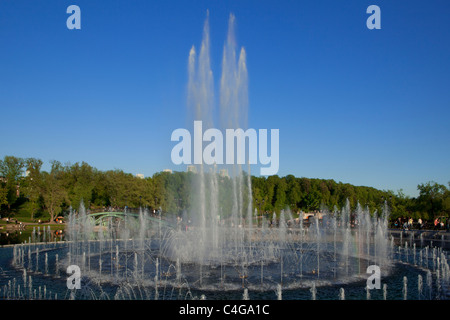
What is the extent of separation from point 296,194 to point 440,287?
5244 centimetres

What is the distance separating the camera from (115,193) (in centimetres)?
5584

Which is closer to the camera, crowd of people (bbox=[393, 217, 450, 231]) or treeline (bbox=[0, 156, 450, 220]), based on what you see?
crowd of people (bbox=[393, 217, 450, 231])

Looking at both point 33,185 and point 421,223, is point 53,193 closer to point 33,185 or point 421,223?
point 33,185

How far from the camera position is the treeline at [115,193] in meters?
52.2

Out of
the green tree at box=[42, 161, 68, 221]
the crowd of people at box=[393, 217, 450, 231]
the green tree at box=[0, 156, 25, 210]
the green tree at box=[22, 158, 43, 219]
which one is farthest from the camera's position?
the green tree at box=[0, 156, 25, 210]

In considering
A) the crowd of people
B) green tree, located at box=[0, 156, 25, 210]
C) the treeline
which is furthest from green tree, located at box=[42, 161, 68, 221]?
the crowd of people

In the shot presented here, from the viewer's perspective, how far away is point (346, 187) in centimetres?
7275

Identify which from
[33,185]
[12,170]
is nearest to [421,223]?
[33,185]

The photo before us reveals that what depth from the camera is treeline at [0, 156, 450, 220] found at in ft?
171

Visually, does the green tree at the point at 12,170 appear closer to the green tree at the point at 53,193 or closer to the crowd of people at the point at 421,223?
the green tree at the point at 53,193

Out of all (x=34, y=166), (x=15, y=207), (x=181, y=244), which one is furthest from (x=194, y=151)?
(x=15, y=207)

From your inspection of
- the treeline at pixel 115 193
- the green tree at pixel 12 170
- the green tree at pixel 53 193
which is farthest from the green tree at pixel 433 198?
the green tree at pixel 12 170

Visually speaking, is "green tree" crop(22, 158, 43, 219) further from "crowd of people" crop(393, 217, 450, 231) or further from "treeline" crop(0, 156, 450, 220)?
"crowd of people" crop(393, 217, 450, 231)
